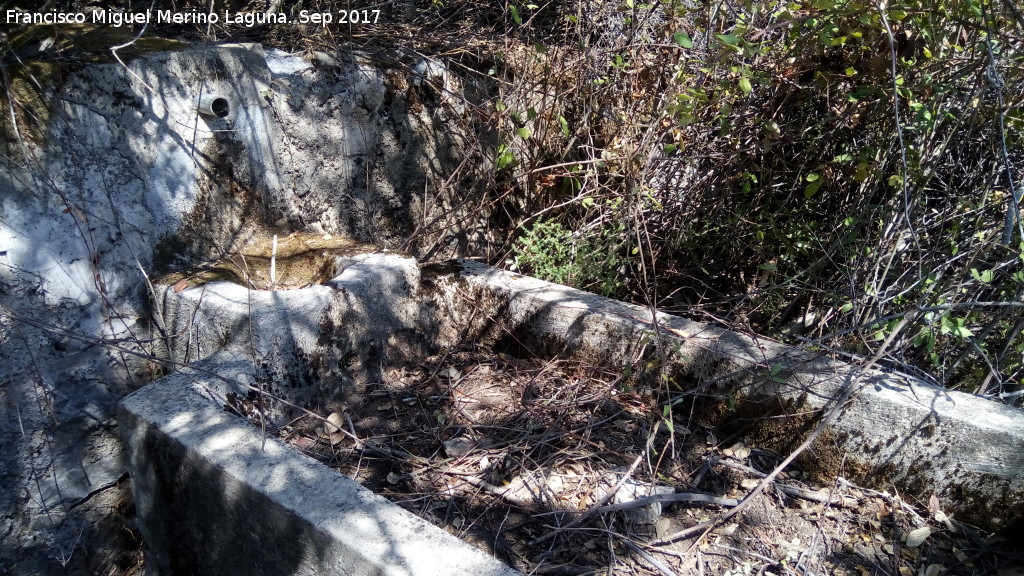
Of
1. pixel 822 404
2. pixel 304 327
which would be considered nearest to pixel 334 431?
pixel 304 327

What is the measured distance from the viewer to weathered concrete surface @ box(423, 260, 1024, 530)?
2.08 meters

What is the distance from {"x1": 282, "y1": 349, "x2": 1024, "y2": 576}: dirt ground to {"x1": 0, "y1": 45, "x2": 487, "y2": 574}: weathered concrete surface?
0.97 m

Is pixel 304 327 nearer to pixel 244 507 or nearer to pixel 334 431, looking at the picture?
pixel 334 431

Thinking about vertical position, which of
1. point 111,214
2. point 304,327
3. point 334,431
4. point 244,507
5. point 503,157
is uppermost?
point 503,157

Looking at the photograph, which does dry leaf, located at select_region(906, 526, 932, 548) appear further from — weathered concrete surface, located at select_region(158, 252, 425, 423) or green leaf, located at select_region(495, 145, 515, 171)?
green leaf, located at select_region(495, 145, 515, 171)

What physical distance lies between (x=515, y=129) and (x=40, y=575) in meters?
3.04

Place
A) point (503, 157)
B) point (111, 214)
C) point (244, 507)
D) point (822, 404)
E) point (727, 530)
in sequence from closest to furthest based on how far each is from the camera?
1. point (244, 507)
2. point (727, 530)
3. point (822, 404)
4. point (111, 214)
5. point (503, 157)

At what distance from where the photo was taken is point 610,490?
7.16 ft

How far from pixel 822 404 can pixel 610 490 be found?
86cm

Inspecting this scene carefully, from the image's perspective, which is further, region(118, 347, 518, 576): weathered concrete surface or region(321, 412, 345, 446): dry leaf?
region(321, 412, 345, 446): dry leaf

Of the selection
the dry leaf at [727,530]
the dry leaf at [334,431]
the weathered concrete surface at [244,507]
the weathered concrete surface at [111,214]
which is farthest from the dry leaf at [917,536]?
the weathered concrete surface at [111,214]

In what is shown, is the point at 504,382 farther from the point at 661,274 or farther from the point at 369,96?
the point at 369,96

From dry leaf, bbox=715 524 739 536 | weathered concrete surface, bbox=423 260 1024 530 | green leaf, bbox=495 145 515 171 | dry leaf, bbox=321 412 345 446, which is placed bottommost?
dry leaf, bbox=715 524 739 536

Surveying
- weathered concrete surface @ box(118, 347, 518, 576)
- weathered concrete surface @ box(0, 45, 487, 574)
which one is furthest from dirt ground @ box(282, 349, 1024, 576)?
weathered concrete surface @ box(0, 45, 487, 574)
